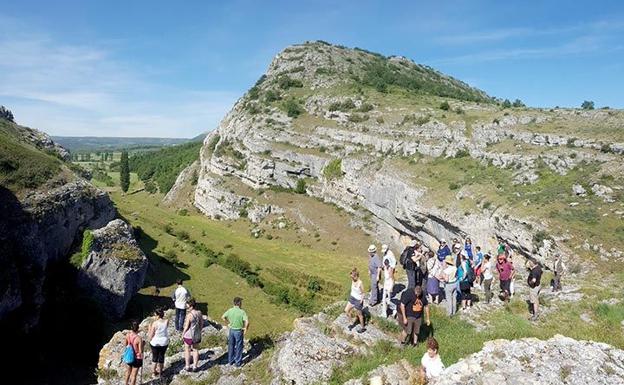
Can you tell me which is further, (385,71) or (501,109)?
(385,71)

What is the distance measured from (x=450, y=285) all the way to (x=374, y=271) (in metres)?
3.08

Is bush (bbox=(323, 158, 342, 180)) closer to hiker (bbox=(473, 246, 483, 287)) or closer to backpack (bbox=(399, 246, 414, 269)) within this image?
hiker (bbox=(473, 246, 483, 287))

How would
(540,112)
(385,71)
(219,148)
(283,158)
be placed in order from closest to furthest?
(540,112) < (283,158) < (219,148) < (385,71)

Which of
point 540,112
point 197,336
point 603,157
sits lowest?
point 197,336

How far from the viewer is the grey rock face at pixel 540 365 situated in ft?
34.1

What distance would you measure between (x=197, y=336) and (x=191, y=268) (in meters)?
33.9

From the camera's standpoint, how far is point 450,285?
18000 millimetres

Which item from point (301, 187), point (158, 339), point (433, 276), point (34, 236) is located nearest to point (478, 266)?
point (433, 276)

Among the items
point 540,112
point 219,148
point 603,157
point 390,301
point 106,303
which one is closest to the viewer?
point 390,301

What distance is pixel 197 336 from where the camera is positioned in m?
15.4

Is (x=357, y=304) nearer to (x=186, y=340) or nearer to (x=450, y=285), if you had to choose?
(x=450, y=285)

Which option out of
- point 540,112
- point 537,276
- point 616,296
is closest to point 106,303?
point 537,276

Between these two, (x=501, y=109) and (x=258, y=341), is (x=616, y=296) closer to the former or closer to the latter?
(x=258, y=341)

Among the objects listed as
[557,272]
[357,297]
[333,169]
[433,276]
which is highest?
[333,169]
